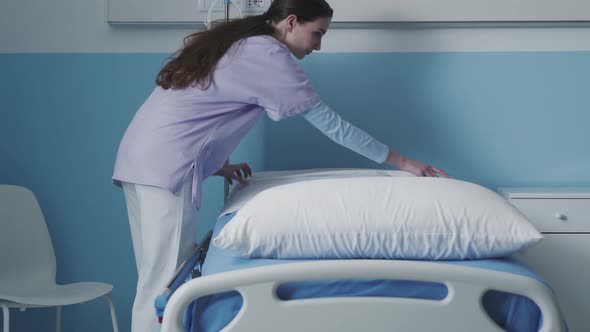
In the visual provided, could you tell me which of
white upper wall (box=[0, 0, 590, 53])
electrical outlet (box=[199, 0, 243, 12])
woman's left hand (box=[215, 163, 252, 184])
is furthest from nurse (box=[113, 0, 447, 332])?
white upper wall (box=[0, 0, 590, 53])

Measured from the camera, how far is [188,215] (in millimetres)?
1867

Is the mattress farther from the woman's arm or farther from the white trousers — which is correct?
the woman's arm

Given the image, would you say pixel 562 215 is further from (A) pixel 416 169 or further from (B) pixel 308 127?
(B) pixel 308 127

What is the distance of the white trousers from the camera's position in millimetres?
1835

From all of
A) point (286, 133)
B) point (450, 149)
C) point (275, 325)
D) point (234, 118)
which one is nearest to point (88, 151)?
point (286, 133)

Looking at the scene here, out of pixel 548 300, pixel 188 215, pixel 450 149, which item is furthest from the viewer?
pixel 450 149

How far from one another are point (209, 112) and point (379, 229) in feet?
2.55

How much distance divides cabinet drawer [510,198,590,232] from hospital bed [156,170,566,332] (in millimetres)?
1139

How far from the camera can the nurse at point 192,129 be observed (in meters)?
1.84

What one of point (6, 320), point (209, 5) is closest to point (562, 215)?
point (209, 5)

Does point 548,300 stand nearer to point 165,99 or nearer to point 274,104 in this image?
point 274,104

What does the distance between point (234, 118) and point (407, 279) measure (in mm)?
926

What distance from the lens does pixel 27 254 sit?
2406mm

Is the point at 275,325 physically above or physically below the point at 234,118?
below
